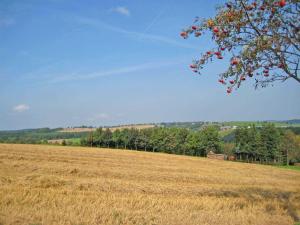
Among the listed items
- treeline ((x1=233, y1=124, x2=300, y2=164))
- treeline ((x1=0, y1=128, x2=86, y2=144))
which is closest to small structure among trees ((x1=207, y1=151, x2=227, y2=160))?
treeline ((x1=233, y1=124, x2=300, y2=164))

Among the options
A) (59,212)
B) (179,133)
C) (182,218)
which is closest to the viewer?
(59,212)

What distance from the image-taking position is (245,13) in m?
8.52

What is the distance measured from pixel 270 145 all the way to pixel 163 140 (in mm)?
26019

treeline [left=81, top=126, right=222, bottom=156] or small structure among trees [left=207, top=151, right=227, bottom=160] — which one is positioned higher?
treeline [left=81, top=126, right=222, bottom=156]

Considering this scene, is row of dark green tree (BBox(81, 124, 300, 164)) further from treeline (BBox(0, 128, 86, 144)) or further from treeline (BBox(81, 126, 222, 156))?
treeline (BBox(0, 128, 86, 144))

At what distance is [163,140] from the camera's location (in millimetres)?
94062

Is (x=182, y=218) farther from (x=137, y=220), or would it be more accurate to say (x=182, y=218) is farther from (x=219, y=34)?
(x=219, y=34)

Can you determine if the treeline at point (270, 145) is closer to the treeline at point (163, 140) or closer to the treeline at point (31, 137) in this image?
the treeline at point (163, 140)

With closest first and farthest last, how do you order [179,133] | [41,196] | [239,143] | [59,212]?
[59,212], [41,196], [239,143], [179,133]

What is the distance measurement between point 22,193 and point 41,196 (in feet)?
2.16

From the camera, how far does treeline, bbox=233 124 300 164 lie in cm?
8225

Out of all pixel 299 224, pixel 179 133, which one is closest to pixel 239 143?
pixel 179 133

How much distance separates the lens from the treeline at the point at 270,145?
270 feet

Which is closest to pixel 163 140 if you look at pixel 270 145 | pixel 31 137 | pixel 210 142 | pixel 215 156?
pixel 210 142
